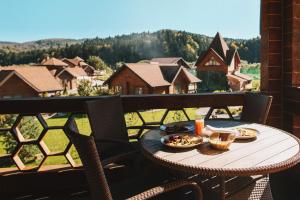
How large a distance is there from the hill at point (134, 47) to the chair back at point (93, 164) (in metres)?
4.15

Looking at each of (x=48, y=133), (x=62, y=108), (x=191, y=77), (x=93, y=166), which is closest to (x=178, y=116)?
(x=62, y=108)

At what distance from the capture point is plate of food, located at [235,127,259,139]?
5.97ft

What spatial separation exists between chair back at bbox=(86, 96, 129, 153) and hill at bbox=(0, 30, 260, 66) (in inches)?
125

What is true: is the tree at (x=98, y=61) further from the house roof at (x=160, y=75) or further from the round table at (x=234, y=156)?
the round table at (x=234, y=156)

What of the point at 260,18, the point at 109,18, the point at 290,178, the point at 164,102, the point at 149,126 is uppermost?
the point at 109,18

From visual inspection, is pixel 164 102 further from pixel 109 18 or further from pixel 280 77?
pixel 109 18

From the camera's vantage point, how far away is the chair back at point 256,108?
7.72 ft

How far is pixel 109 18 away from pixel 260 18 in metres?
29.2

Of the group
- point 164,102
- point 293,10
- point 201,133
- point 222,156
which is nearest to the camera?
point 222,156

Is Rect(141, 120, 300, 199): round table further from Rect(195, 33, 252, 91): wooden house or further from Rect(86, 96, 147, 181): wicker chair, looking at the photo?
Rect(195, 33, 252, 91): wooden house

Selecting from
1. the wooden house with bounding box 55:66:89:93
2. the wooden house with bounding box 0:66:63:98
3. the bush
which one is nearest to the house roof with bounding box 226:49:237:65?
the bush

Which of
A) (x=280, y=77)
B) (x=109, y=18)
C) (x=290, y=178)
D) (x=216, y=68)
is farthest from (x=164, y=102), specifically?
(x=109, y=18)

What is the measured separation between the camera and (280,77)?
300cm

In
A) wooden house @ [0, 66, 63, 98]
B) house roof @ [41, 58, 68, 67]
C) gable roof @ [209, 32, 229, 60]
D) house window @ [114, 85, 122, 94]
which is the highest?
gable roof @ [209, 32, 229, 60]
